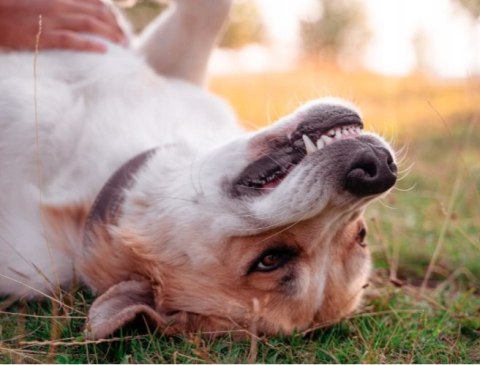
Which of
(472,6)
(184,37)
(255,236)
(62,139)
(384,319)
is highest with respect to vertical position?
(472,6)

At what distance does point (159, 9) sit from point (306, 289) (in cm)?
330

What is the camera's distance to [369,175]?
296cm

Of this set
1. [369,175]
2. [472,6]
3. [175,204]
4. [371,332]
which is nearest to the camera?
[369,175]

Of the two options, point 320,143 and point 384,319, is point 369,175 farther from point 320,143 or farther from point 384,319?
point 384,319

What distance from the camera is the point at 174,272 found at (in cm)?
325

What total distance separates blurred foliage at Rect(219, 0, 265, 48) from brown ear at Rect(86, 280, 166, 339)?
4.70 meters

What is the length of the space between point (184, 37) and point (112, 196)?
70.2 inches

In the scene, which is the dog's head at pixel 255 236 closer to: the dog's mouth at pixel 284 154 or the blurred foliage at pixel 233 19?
the dog's mouth at pixel 284 154

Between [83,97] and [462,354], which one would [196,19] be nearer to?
[83,97]

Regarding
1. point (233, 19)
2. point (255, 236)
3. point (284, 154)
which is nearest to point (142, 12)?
point (233, 19)

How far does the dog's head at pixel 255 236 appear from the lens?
298 cm

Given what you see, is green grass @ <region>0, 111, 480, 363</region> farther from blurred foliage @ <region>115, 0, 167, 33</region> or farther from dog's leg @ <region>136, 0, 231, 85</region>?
blurred foliage @ <region>115, 0, 167, 33</region>

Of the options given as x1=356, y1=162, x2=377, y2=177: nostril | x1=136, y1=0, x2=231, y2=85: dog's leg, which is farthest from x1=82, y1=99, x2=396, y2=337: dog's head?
x1=136, y1=0, x2=231, y2=85: dog's leg

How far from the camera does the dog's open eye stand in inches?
124
